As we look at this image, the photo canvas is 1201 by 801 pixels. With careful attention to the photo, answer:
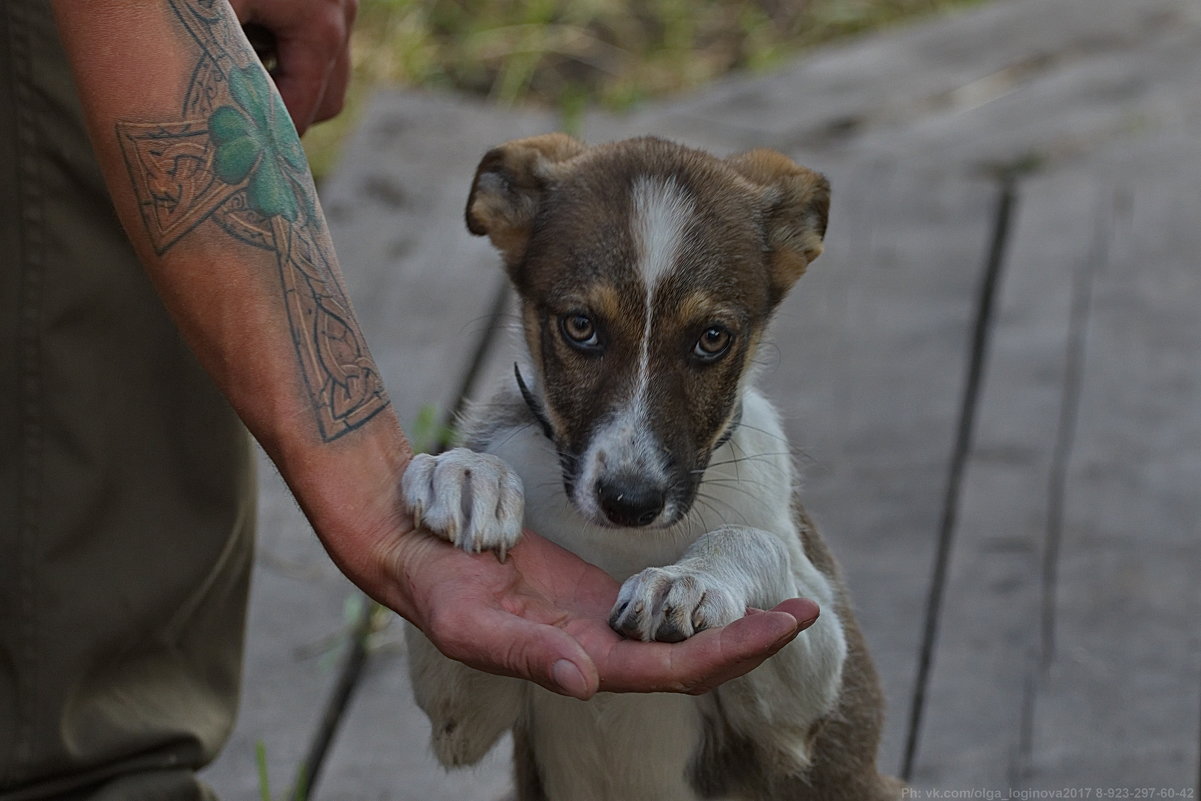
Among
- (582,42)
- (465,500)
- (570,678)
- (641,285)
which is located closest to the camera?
(570,678)

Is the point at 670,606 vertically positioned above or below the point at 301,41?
below

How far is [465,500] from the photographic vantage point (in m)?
2.78

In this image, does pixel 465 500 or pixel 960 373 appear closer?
pixel 465 500

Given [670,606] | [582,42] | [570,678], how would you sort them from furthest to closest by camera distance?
[582,42], [670,606], [570,678]

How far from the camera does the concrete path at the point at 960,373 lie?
4055 millimetres

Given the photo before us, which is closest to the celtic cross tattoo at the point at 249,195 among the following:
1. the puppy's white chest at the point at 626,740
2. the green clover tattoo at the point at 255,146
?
the green clover tattoo at the point at 255,146

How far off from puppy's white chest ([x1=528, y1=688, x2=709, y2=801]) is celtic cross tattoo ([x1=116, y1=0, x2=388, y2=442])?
34.2 inches

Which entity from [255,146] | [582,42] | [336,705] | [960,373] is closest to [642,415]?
[255,146]

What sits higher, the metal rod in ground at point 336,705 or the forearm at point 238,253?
the forearm at point 238,253

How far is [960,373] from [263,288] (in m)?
3.05

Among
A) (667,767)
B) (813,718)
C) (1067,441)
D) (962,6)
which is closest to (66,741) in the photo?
(667,767)

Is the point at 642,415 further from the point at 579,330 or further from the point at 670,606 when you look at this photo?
the point at 670,606

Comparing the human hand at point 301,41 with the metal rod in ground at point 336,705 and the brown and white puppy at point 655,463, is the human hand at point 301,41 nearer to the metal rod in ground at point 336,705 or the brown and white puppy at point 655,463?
the brown and white puppy at point 655,463

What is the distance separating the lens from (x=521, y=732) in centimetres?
344
